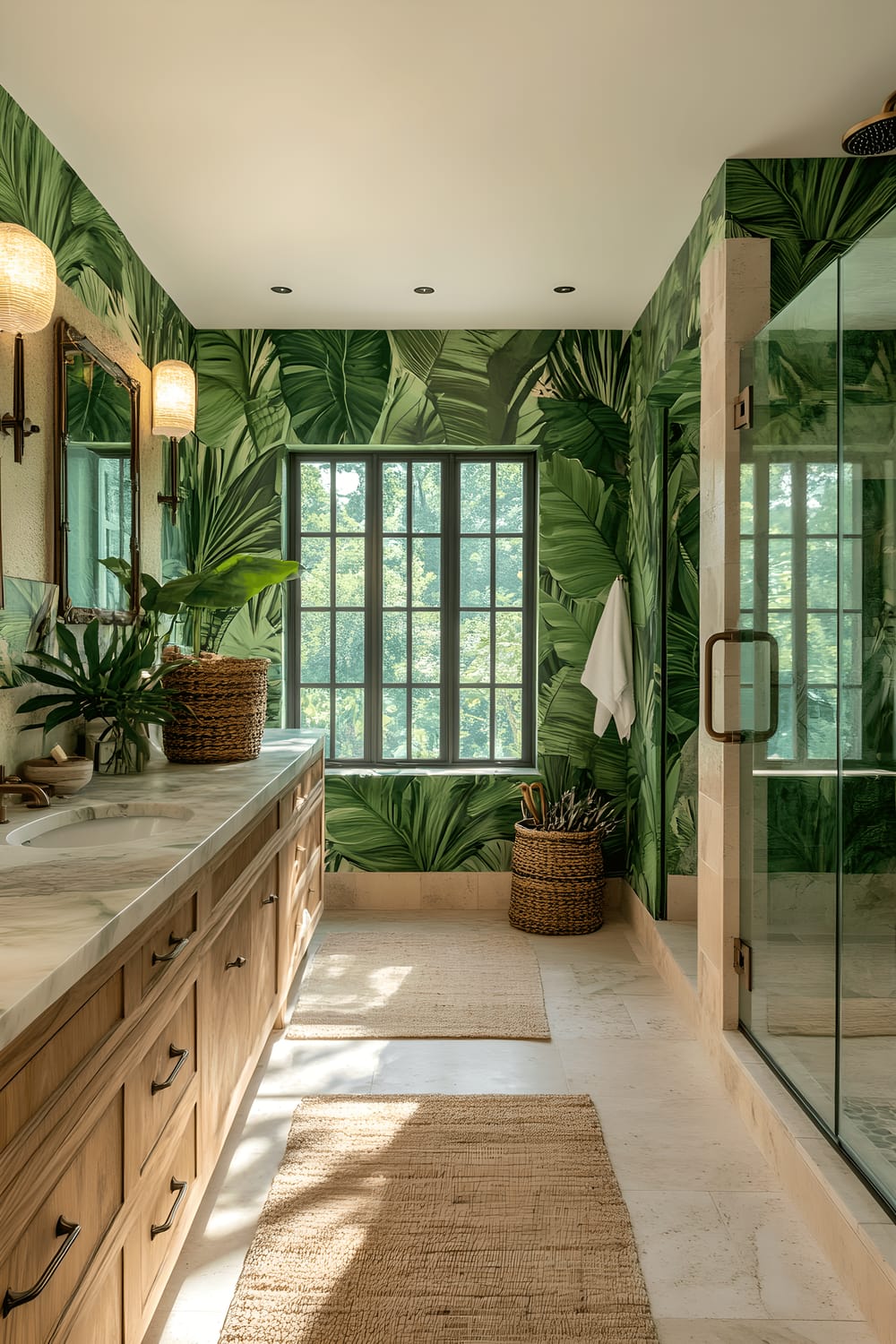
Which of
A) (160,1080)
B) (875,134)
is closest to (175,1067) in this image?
(160,1080)

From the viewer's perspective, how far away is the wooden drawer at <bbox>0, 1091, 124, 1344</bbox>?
96cm

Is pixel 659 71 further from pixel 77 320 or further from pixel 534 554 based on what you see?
pixel 534 554

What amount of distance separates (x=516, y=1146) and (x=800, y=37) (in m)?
2.63

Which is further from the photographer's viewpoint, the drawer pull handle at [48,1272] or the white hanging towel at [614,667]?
the white hanging towel at [614,667]

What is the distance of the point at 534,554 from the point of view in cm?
439

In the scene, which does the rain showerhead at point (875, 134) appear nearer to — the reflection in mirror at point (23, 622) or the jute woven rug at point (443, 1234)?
the reflection in mirror at point (23, 622)

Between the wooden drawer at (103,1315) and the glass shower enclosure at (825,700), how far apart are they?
135 cm

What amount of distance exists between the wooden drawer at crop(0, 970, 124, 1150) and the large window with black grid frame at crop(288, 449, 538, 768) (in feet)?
10.3

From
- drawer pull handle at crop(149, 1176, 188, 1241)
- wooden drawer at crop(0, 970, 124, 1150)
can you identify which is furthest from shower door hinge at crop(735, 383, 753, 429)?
drawer pull handle at crop(149, 1176, 188, 1241)

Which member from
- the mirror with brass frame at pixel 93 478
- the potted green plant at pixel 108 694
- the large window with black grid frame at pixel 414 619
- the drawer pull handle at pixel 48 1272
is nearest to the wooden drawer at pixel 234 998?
the potted green plant at pixel 108 694

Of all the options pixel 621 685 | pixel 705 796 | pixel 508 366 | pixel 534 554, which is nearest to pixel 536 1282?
pixel 705 796

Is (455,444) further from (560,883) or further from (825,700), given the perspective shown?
(825,700)

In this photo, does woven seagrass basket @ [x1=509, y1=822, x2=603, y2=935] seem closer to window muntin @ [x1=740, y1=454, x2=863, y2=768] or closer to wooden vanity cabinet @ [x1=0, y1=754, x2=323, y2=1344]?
window muntin @ [x1=740, y1=454, x2=863, y2=768]

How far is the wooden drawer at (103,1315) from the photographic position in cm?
113
